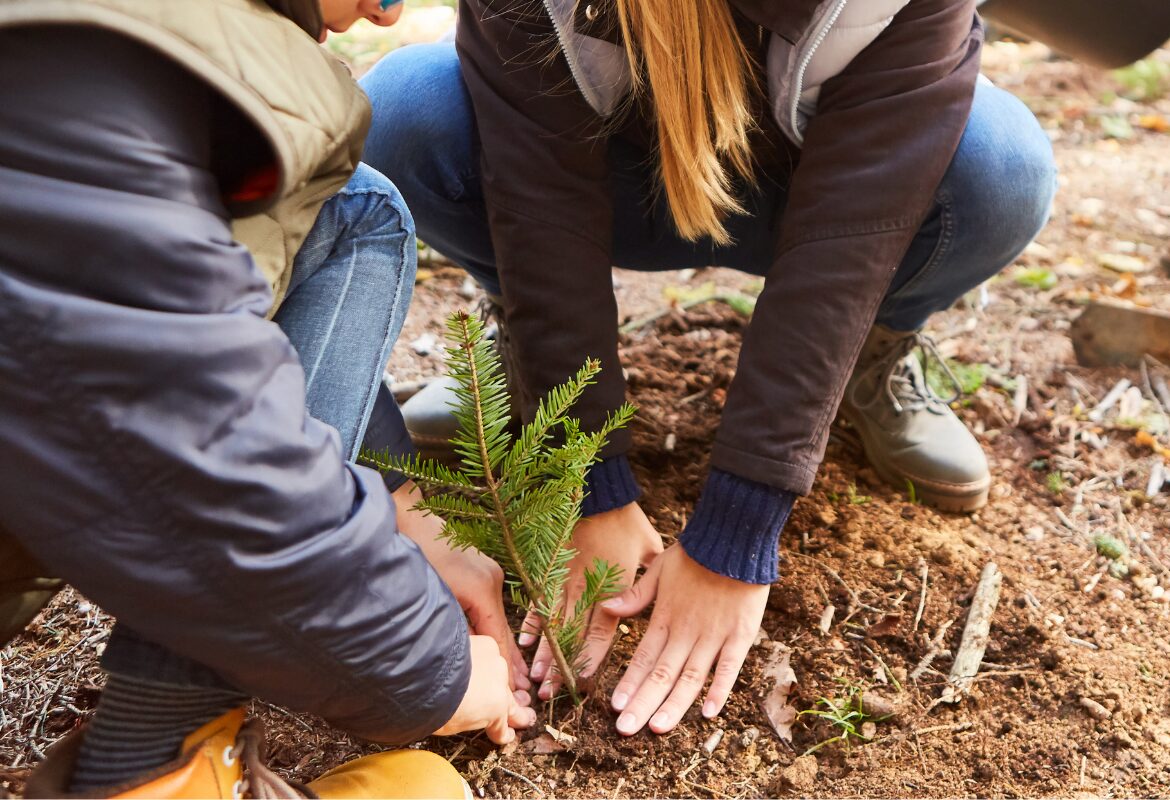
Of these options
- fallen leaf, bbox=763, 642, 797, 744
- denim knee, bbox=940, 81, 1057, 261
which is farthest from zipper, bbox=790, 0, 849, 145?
fallen leaf, bbox=763, 642, 797, 744

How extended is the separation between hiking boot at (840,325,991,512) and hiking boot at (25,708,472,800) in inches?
53.8

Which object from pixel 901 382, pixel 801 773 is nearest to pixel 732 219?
pixel 901 382

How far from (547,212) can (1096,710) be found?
1.41 metres

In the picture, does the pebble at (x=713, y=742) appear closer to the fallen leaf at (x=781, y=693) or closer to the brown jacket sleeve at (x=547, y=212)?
the fallen leaf at (x=781, y=693)

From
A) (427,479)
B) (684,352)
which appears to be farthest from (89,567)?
(684,352)

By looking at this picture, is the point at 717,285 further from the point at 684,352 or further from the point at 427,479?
the point at 427,479

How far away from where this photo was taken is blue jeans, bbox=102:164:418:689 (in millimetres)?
1624

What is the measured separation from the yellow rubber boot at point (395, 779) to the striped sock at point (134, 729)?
0.78 ft

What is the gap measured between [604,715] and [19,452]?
3.64ft

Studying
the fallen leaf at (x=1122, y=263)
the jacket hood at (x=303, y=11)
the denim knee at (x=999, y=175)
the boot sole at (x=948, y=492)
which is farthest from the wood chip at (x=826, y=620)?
the fallen leaf at (x=1122, y=263)

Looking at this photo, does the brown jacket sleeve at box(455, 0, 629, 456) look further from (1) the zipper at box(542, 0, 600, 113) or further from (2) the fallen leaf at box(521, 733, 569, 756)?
(2) the fallen leaf at box(521, 733, 569, 756)

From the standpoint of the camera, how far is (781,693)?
1.78 m

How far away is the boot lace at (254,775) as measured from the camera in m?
1.33

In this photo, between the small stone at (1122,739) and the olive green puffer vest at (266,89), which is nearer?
the olive green puffer vest at (266,89)
